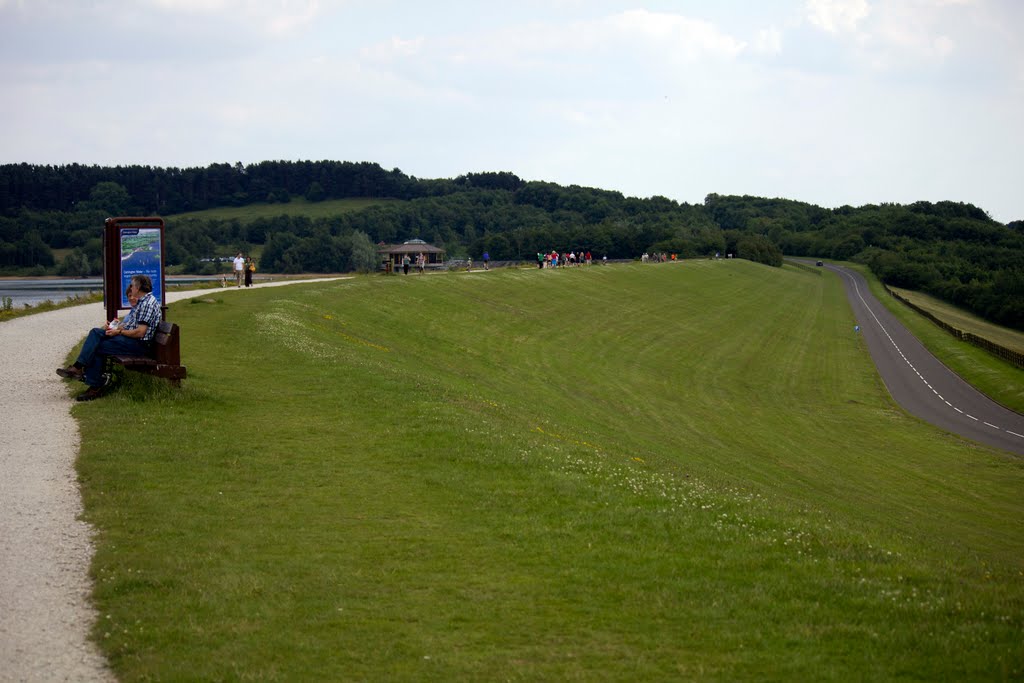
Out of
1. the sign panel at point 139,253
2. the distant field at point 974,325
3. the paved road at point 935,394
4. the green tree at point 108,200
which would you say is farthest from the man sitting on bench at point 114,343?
the green tree at point 108,200

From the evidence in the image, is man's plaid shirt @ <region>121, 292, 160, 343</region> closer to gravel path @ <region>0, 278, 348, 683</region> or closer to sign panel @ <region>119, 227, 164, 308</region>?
gravel path @ <region>0, 278, 348, 683</region>

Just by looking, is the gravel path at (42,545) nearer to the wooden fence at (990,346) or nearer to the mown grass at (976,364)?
the mown grass at (976,364)

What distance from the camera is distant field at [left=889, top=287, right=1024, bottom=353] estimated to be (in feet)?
291

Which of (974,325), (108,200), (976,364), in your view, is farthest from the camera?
(108,200)

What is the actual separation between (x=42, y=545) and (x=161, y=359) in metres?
7.93

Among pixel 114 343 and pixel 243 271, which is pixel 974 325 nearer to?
pixel 243 271

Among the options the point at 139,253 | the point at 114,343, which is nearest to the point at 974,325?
the point at 139,253

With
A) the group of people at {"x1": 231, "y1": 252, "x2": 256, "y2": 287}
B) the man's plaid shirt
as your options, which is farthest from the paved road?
the group of people at {"x1": 231, "y1": 252, "x2": 256, "y2": 287}

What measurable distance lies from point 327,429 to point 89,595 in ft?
25.1

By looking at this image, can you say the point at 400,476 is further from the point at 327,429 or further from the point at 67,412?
the point at 67,412

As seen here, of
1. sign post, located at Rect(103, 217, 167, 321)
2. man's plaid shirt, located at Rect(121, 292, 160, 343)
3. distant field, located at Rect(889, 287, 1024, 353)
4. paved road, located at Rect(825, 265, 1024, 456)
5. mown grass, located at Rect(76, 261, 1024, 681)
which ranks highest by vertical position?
sign post, located at Rect(103, 217, 167, 321)

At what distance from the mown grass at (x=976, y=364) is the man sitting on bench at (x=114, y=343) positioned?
45.2 m

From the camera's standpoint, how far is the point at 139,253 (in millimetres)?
19641

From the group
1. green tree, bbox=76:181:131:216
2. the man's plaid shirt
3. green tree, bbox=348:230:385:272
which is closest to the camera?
the man's plaid shirt
